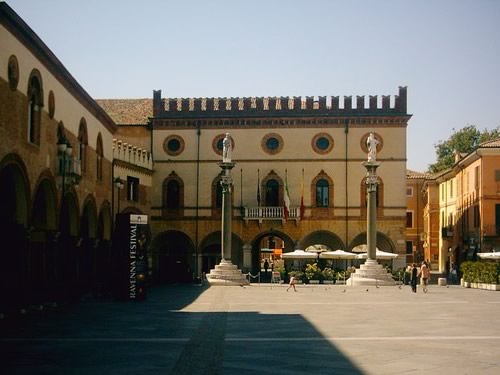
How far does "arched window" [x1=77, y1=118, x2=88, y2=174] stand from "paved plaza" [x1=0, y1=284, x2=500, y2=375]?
8738mm

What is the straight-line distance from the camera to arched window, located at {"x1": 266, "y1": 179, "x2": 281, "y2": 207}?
180 feet

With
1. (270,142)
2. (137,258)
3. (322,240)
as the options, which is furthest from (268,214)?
(137,258)

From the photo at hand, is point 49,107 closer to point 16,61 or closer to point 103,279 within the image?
point 16,61

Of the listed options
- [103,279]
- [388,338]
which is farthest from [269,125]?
[388,338]

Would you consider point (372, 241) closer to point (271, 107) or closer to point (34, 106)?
point (271, 107)

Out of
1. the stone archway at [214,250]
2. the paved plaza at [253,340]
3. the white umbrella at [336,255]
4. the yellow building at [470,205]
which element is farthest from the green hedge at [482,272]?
the paved plaza at [253,340]

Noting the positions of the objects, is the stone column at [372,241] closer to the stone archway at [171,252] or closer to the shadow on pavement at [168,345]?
the stone archway at [171,252]

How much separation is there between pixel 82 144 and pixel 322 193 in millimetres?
23046

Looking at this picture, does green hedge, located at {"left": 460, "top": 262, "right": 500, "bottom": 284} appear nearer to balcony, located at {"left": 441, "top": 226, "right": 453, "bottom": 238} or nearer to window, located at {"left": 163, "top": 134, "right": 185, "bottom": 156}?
balcony, located at {"left": 441, "top": 226, "right": 453, "bottom": 238}

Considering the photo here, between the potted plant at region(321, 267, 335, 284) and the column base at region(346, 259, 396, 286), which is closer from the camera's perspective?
the column base at region(346, 259, 396, 286)

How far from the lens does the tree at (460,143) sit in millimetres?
76375

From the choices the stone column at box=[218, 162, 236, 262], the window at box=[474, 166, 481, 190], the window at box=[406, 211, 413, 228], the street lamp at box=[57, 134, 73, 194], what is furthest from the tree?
the street lamp at box=[57, 134, 73, 194]

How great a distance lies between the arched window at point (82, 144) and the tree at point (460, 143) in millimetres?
48049

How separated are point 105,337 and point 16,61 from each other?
33.6 ft
